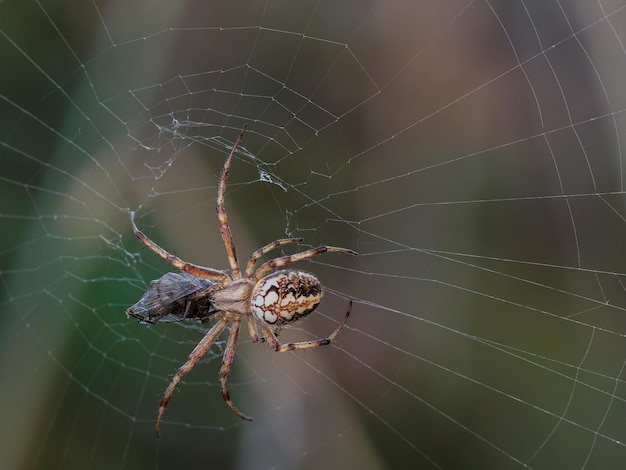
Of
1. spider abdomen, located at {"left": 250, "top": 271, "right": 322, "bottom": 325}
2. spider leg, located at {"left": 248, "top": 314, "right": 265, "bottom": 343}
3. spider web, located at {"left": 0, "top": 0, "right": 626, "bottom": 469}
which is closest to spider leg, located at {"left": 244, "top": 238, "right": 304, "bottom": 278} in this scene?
spider abdomen, located at {"left": 250, "top": 271, "right": 322, "bottom": 325}

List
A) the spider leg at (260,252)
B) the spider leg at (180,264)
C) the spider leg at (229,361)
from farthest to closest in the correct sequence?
1. the spider leg at (229,361)
2. the spider leg at (180,264)
3. the spider leg at (260,252)

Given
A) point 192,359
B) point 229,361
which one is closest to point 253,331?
point 229,361

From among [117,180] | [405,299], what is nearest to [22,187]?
[117,180]

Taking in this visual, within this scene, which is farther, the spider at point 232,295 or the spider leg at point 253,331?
the spider leg at point 253,331

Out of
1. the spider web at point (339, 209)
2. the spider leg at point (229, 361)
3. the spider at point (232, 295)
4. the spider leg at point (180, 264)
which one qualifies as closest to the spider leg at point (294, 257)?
the spider at point (232, 295)

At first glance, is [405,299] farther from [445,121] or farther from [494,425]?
[445,121]

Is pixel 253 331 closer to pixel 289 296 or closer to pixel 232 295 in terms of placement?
pixel 232 295

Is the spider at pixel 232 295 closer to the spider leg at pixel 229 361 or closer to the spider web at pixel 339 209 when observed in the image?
the spider leg at pixel 229 361
